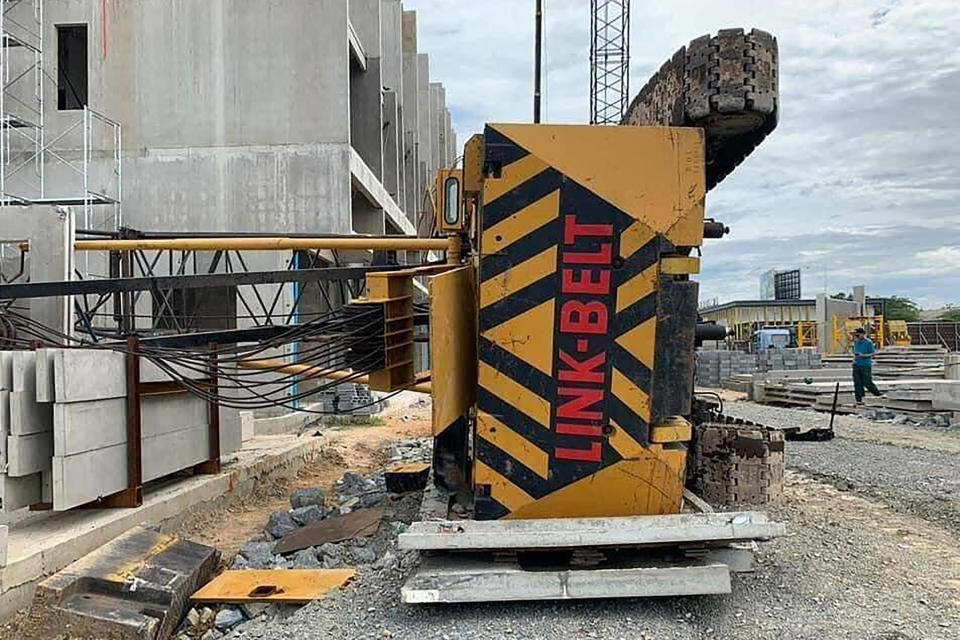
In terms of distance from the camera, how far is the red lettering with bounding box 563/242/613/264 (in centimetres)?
382

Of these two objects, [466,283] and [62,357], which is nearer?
[466,283]

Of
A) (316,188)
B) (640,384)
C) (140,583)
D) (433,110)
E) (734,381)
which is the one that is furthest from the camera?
(433,110)

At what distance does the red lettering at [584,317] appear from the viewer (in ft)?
12.6

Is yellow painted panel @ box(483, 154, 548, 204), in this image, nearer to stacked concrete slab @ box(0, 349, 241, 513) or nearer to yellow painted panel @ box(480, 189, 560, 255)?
yellow painted panel @ box(480, 189, 560, 255)

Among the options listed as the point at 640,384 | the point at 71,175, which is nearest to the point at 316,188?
the point at 71,175

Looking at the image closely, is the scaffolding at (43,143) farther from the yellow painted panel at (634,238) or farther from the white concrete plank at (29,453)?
the yellow painted panel at (634,238)

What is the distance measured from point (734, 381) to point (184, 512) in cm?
2030

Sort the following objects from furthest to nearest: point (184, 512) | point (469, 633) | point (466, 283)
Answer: point (184, 512)
point (466, 283)
point (469, 633)

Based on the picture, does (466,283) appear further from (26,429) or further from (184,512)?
(184,512)

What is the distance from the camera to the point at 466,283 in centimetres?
424

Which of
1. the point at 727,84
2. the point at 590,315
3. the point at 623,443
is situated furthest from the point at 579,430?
the point at 727,84

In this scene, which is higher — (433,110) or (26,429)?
(433,110)

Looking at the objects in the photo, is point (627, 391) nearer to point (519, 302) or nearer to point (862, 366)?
point (519, 302)

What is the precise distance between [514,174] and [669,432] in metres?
1.44
